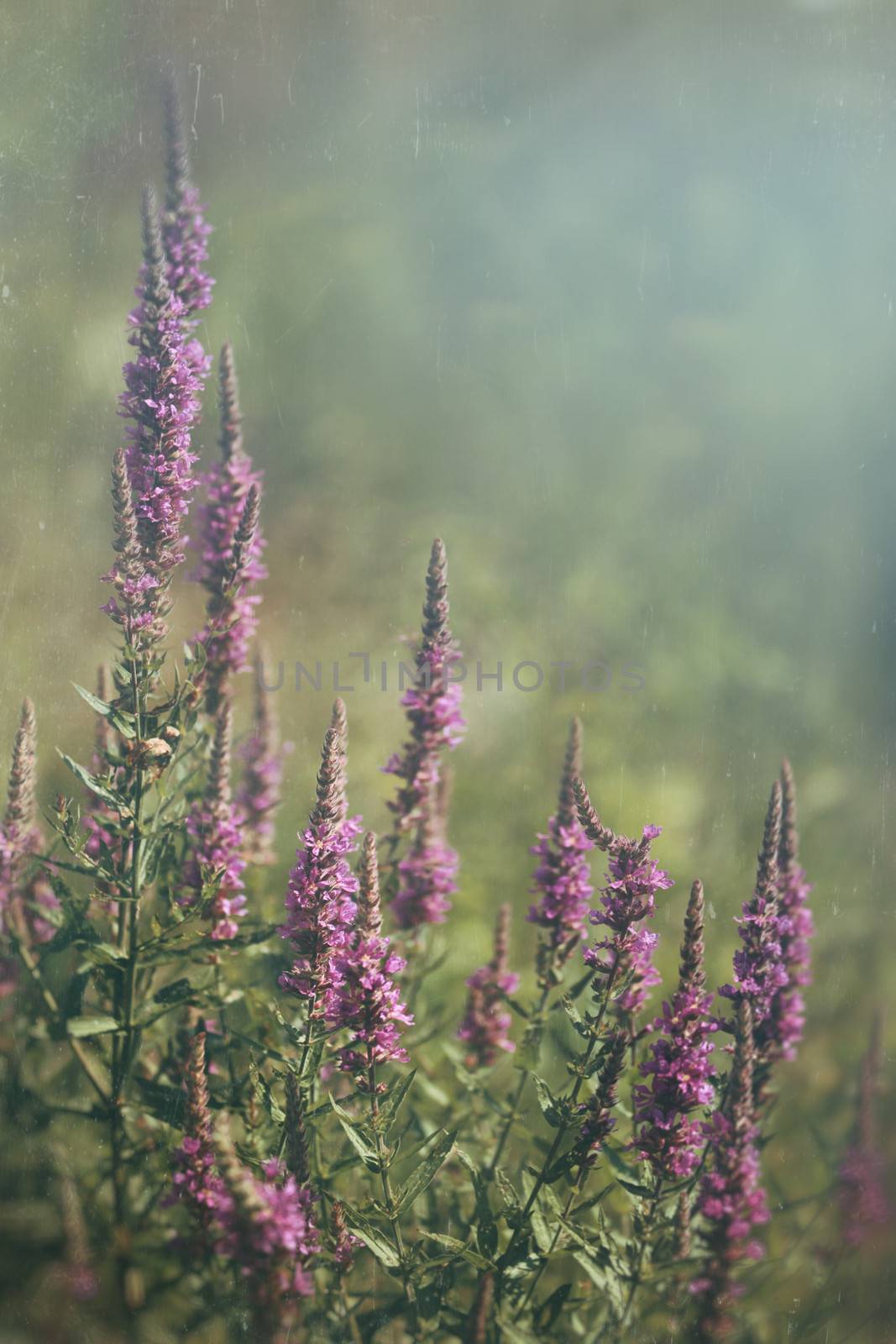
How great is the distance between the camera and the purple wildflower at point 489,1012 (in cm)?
235

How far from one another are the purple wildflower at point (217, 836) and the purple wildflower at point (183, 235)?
99 cm

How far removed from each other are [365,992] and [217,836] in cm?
57

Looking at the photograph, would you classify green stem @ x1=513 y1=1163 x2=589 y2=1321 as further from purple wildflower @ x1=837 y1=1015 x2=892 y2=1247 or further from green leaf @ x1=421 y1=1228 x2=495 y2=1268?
purple wildflower @ x1=837 y1=1015 x2=892 y2=1247

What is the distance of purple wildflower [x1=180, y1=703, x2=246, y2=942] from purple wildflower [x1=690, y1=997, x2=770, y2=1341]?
1044 mm

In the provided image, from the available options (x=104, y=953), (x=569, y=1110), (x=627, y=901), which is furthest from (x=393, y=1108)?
(x=104, y=953)

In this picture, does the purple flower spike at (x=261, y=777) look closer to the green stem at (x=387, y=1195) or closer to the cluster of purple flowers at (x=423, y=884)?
the cluster of purple flowers at (x=423, y=884)

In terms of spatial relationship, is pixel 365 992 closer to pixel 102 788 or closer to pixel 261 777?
pixel 102 788

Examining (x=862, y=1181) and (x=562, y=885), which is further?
(x=862, y=1181)

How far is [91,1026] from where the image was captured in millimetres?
1948

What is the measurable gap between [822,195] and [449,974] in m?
2.86

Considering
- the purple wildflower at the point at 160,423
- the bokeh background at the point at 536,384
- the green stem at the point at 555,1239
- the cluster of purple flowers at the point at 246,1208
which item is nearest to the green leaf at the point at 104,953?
the cluster of purple flowers at the point at 246,1208

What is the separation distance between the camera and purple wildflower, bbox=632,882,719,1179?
1.74 meters

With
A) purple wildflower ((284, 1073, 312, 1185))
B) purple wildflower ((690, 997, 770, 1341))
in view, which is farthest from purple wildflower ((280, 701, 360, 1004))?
purple wildflower ((690, 997, 770, 1341))

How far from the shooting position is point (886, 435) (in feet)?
12.8
